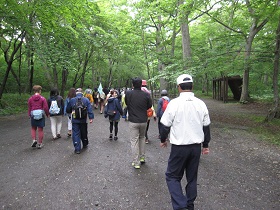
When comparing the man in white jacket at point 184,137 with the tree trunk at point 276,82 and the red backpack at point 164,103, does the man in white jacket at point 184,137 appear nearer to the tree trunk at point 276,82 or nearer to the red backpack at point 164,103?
the red backpack at point 164,103

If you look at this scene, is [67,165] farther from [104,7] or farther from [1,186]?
[104,7]

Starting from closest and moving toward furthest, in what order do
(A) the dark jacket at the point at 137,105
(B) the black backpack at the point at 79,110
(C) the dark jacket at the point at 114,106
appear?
(A) the dark jacket at the point at 137,105
(B) the black backpack at the point at 79,110
(C) the dark jacket at the point at 114,106

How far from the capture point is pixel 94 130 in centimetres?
835

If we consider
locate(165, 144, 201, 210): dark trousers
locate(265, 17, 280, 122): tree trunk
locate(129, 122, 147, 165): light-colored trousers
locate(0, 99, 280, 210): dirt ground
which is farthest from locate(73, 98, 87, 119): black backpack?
locate(265, 17, 280, 122): tree trunk

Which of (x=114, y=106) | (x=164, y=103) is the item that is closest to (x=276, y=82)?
(x=164, y=103)

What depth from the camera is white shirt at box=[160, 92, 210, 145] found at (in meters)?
2.64

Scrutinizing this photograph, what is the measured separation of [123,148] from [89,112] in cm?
146

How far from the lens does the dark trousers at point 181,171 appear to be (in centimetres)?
265

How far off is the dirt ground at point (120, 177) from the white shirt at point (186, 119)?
1.18 metres

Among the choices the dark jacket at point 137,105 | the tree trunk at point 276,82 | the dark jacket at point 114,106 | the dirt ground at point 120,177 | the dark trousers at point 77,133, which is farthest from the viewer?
the tree trunk at point 276,82

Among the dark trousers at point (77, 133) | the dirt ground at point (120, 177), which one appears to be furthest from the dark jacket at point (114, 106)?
the dark trousers at point (77, 133)

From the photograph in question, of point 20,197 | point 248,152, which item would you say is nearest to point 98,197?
point 20,197

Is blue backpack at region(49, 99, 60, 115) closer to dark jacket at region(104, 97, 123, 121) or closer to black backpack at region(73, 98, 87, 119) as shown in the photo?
black backpack at region(73, 98, 87, 119)

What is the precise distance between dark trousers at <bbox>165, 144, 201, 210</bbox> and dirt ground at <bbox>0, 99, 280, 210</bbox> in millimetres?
473
